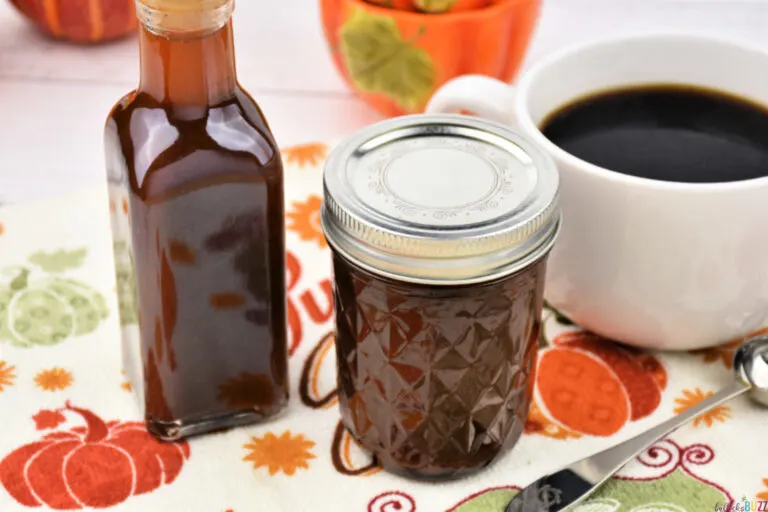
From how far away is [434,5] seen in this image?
39.2 inches

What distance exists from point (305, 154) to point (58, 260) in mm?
250

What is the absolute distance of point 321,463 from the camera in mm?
742

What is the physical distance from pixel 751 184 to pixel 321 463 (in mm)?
334

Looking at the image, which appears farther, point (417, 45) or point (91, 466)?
point (417, 45)

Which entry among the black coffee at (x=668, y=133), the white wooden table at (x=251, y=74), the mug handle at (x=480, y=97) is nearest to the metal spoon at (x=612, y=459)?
the black coffee at (x=668, y=133)

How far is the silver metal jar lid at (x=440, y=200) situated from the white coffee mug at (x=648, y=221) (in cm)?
7

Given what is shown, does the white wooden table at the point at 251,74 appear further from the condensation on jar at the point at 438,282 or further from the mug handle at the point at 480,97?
the condensation on jar at the point at 438,282

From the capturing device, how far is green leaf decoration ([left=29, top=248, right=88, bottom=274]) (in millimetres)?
895

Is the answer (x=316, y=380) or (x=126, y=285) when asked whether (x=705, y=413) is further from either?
(x=126, y=285)

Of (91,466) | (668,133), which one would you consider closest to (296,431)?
(91,466)

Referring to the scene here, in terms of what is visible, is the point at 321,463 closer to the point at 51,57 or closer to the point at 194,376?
the point at 194,376

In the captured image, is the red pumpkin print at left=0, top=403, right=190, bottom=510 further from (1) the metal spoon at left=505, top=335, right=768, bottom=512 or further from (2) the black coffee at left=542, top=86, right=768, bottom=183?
(2) the black coffee at left=542, top=86, right=768, bottom=183

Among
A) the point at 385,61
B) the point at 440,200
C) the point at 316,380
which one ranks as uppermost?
the point at 440,200

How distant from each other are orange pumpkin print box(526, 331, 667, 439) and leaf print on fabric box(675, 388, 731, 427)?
0.6 inches
